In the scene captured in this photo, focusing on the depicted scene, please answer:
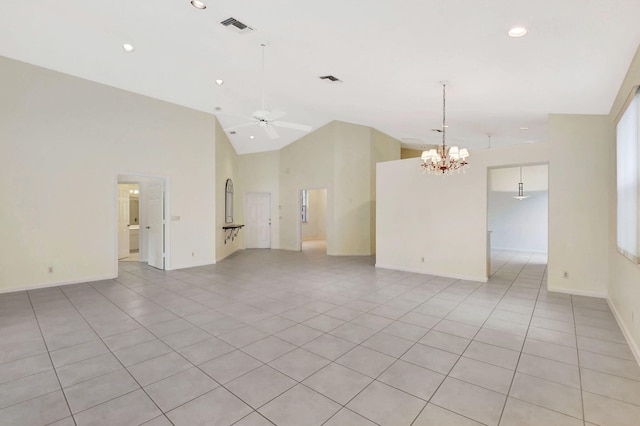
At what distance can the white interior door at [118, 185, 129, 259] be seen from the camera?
8.28m

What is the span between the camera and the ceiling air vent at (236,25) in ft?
11.8

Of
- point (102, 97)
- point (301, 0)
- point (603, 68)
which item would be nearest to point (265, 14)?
point (301, 0)

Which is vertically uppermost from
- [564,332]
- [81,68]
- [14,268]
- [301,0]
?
[81,68]

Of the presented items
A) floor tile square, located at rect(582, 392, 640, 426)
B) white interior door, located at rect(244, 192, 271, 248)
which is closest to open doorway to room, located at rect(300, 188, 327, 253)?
white interior door, located at rect(244, 192, 271, 248)

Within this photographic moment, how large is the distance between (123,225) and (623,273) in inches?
405

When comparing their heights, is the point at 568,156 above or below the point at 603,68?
below

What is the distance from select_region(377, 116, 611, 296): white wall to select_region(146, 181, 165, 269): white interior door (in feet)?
16.0

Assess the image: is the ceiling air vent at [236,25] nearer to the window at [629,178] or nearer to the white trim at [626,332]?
the window at [629,178]

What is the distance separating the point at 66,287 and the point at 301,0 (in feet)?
18.9

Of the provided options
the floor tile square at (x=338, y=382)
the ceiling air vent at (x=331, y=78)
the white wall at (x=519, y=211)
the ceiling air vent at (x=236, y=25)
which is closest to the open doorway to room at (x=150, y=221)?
the ceiling air vent at (x=236, y=25)

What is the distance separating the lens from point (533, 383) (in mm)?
2359

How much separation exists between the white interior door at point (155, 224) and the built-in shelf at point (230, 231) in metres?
1.70

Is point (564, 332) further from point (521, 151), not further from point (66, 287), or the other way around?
point (66, 287)

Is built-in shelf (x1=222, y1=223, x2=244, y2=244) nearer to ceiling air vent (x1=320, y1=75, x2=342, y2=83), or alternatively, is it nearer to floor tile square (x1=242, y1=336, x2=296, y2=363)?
ceiling air vent (x1=320, y1=75, x2=342, y2=83)
